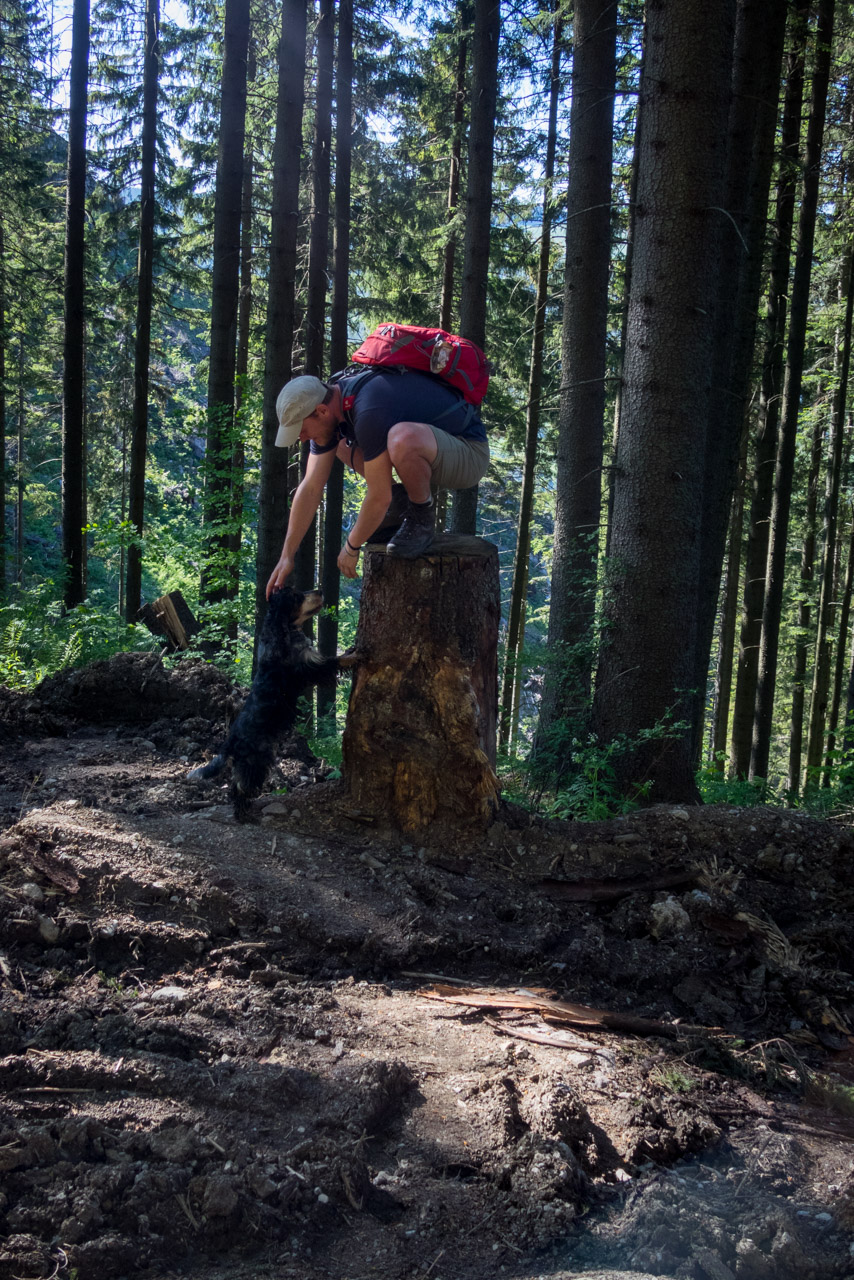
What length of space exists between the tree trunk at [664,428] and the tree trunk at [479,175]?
513cm

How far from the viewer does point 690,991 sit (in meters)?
3.81

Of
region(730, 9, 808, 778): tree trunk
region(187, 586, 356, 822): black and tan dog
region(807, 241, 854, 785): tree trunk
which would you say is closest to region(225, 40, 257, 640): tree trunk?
region(187, 586, 356, 822): black and tan dog

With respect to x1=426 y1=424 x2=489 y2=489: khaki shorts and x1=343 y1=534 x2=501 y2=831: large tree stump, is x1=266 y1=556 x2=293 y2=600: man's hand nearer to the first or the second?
x1=343 y1=534 x2=501 y2=831: large tree stump

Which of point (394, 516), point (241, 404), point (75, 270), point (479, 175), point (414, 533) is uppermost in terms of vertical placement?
point (479, 175)

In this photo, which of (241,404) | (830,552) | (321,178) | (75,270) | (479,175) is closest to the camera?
(241,404)

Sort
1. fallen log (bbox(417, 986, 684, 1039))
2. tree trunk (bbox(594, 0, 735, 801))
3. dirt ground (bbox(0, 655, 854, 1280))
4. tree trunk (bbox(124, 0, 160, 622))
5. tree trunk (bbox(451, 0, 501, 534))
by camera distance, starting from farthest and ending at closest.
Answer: tree trunk (bbox(124, 0, 160, 622))
tree trunk (bbox(451, 0, 501, 534))
tree trunk (bbox(594, 0, 735, 801))
fallen log (bbox(417, 986, 684, 1039))
dirt ground (bbox(0, 655, 854, 1280))

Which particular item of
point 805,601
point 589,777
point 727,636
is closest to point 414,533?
point 589,777

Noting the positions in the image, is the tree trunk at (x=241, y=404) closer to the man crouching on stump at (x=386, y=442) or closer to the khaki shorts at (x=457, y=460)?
the man crouching on stump at (x=386, y=442)

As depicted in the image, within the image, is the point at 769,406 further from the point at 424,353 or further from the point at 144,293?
the point at 144,293

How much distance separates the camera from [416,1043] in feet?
10.6

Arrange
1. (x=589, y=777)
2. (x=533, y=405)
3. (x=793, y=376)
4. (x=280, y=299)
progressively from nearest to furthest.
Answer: (x=589, y=777)
(x=280, y=299)
(x=793, y=376)
(x=533, y=405)

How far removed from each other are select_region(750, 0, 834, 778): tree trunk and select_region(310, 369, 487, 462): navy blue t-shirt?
9430 mm

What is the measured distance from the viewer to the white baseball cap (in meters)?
4.73

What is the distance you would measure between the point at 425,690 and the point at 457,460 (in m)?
1.41
